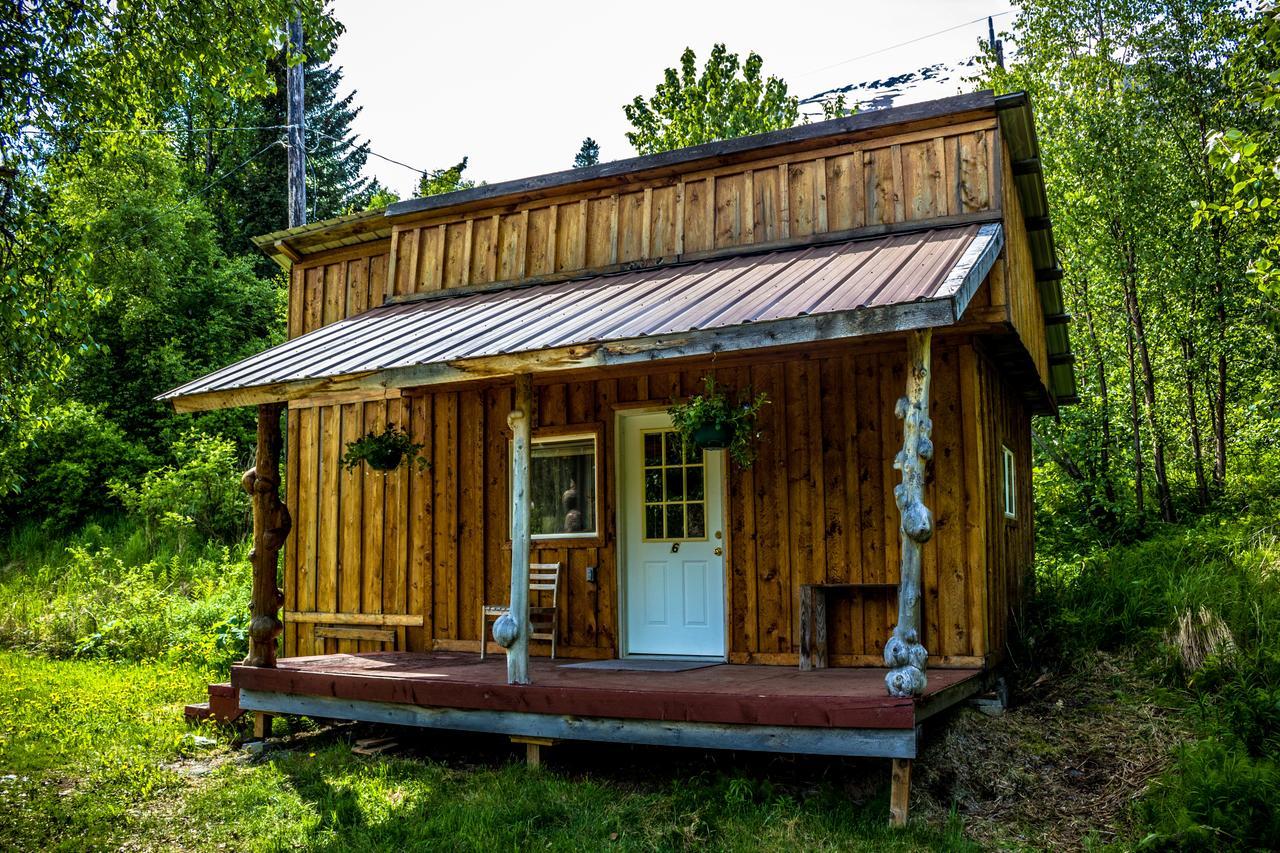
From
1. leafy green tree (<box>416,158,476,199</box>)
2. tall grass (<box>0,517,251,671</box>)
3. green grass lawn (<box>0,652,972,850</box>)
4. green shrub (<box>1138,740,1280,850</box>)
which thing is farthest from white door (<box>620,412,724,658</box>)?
leafy green tree (<box>416,158,476,199</box>)

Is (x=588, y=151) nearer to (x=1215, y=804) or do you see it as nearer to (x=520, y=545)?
(x=520, y=545)

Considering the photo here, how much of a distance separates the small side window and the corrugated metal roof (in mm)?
2625

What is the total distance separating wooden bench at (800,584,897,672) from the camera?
7.54 metres

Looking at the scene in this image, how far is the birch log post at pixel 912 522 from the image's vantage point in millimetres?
5555

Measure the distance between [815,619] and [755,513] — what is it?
0.97 m

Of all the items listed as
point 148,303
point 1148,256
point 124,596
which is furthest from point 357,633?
point 148,303

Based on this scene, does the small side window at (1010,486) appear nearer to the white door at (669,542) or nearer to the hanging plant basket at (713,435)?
the white door at (669,542)

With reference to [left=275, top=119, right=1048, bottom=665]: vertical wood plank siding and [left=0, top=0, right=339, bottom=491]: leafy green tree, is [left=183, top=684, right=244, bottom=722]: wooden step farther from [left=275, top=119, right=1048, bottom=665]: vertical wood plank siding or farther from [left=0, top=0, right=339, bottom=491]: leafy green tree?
[left=0, top=0, right=339, bottom=491]: leafy green tree

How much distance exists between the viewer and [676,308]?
22.9 ft

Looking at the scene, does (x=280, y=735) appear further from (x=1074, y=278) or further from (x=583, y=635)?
(x=1074, y=278)

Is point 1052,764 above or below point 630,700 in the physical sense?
below

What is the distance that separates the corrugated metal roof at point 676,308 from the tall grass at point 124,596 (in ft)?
16.9

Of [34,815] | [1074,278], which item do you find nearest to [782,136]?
[34,815]

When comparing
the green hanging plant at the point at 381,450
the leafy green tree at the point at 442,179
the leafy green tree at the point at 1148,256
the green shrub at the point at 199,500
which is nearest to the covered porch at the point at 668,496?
the green hanging plant at the point at 381,450
